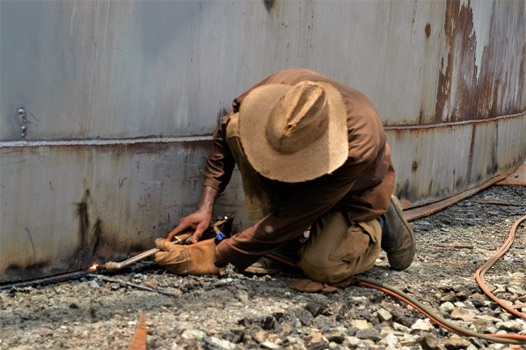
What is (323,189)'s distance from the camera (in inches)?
144

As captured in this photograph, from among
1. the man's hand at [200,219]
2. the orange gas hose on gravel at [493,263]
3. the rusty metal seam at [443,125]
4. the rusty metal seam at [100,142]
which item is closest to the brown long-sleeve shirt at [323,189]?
the man's hand at [200,219]

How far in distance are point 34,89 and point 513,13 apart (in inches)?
248

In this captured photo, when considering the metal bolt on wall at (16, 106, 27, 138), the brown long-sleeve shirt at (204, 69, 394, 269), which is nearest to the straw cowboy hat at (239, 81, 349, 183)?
the brown long-sleeve shirt at (204, 69, 394, 269)

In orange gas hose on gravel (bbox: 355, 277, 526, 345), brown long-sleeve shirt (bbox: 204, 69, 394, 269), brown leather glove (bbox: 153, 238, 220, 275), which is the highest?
brown long-sleeve shirt (bbox: 204, 69, 394, 269)

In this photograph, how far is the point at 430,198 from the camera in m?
6.64

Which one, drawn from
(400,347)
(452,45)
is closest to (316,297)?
(400,347)

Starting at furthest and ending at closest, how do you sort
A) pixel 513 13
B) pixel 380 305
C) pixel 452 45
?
pixel 513 13, pixel 452 45, pixel 380 305

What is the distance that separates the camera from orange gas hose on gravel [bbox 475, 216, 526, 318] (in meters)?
3.91

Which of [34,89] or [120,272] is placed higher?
[34,89]

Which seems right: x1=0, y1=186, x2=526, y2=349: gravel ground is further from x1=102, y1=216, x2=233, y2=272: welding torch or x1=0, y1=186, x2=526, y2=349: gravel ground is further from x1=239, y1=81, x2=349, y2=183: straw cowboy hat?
x1=239, y1=81, x2=349, y2=183: straw cowboy hat

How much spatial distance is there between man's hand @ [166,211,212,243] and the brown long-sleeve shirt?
182mm

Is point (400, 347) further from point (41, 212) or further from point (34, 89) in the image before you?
point (34, 89)

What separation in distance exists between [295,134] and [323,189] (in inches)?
15.2

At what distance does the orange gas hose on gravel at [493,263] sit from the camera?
3.91 meters
